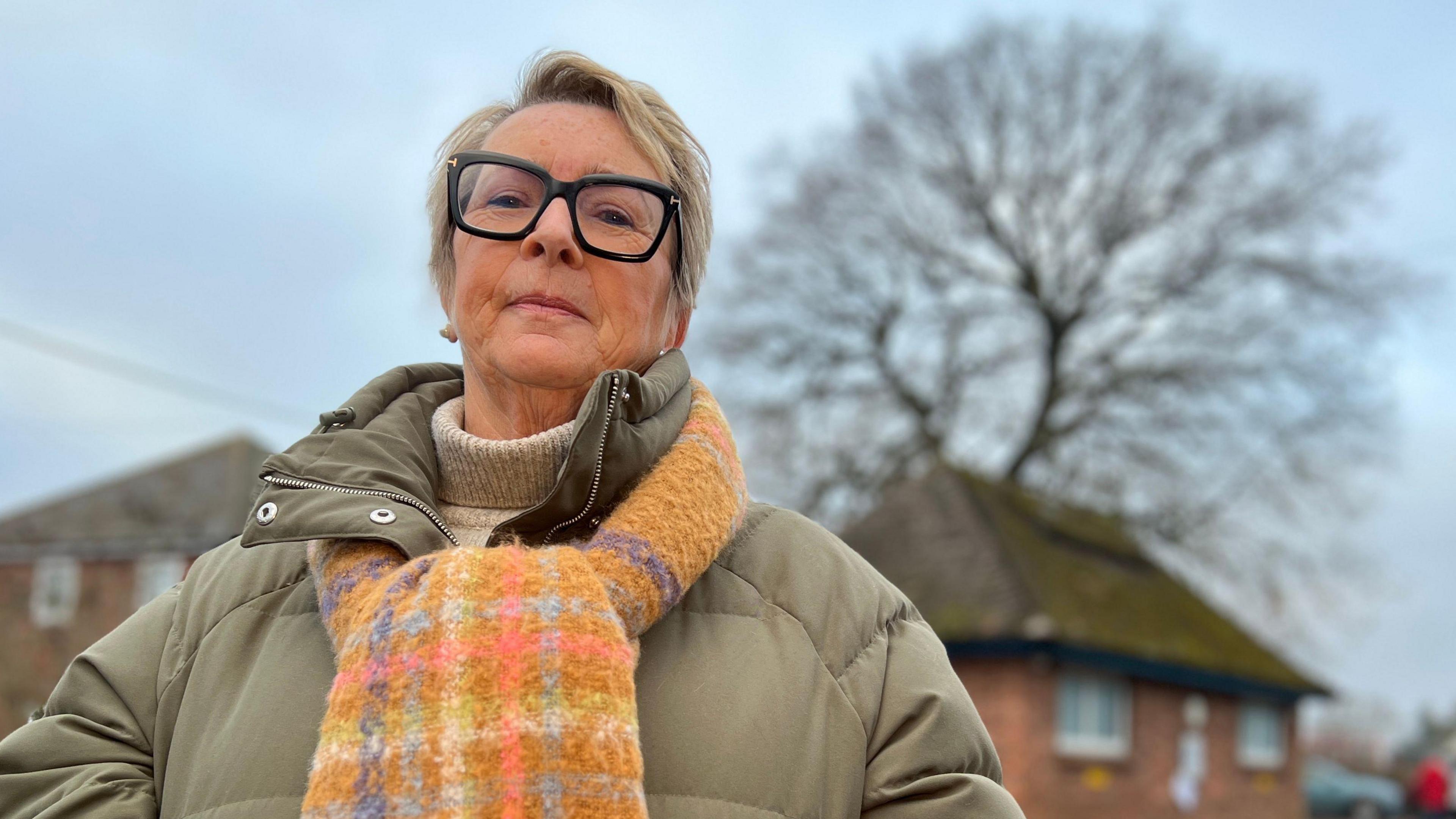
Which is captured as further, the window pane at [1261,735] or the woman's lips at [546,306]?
the window pane at [1261,735]

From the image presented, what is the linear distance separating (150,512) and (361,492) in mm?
33461

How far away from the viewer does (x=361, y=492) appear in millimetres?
1839

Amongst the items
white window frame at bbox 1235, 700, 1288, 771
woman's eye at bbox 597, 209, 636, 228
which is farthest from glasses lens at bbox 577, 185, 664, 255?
white window frame at bbox 1235, 700, 1288, 771

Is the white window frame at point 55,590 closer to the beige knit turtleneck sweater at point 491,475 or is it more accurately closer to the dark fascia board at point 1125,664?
the dark fascia board at point 1125,664

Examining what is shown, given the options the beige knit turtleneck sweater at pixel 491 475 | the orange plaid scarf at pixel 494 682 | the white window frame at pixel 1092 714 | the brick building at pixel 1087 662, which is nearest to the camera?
the orange plaid scarf at pixel 494 682

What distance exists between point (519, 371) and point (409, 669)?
2.10 feet

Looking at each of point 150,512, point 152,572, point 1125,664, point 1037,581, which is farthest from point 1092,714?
point 150,512

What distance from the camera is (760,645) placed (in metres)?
1.78

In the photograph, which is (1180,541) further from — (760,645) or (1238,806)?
(760,645)

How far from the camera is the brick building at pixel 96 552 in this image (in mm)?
29656

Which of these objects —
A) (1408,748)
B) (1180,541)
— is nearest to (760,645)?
(1180,541)

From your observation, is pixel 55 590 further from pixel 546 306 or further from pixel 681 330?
pixel 546 306

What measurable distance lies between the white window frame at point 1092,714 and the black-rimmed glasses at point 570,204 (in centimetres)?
1258

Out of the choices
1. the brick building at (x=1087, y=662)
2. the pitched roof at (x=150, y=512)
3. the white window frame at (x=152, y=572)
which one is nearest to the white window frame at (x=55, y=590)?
the pitched roof at (x=150, y=512)
